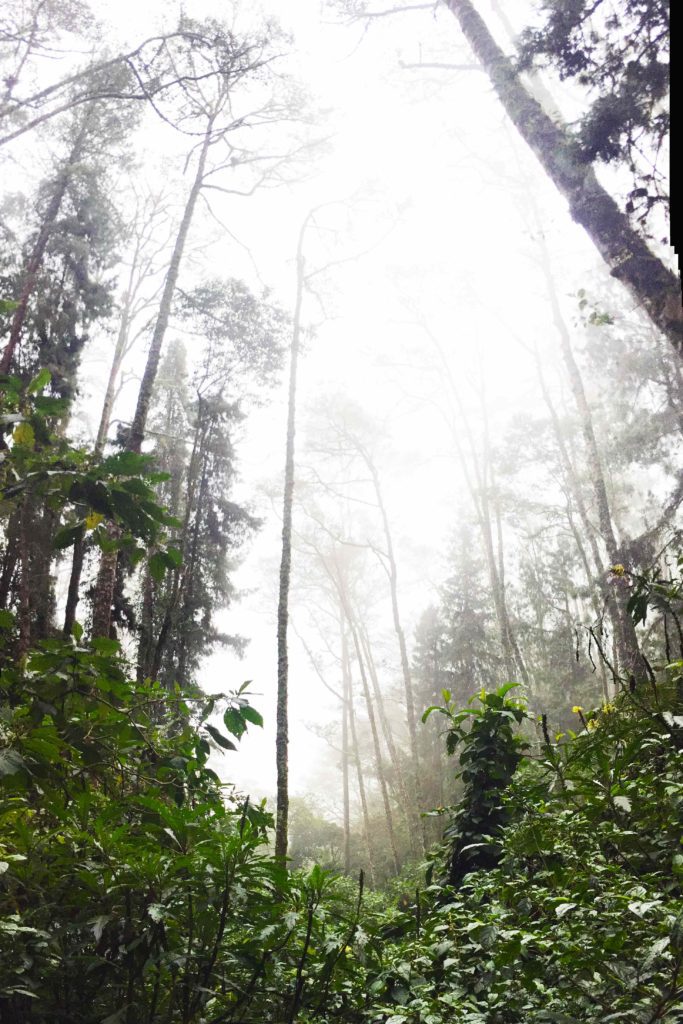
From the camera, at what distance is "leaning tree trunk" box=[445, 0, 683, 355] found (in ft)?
11.8

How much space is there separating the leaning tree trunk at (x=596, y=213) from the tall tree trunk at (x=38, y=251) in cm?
622

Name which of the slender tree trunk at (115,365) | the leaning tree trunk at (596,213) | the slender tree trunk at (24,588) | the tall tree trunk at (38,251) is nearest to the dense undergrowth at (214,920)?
the leaning tree trunk at (596,213)

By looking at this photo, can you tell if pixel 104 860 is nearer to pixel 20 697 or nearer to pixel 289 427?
pixel 20 697

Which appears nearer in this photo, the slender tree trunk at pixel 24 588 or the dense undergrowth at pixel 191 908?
the dense undergrowth at pixel 191 908

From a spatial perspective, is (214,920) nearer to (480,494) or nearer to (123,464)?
(123,464)

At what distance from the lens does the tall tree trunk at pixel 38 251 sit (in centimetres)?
821

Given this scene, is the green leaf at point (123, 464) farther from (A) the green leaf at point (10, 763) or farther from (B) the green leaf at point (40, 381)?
(A) the green leaf at point (10, 763)

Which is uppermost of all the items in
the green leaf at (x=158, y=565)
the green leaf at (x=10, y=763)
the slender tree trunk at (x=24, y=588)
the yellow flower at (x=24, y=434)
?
the slender tree trunk at (x=24, y=588)

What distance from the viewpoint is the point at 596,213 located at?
13.0 ft

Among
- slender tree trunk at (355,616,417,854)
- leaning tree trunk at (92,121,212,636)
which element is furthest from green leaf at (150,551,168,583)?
slender tree trunk at (355,616,417,854)

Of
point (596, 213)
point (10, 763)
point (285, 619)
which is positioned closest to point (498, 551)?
point (285, 619)

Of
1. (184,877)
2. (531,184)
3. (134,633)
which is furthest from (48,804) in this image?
(531,184)

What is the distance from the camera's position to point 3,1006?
159 cm

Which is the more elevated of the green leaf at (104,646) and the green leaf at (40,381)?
the green leaf at (40,381)
